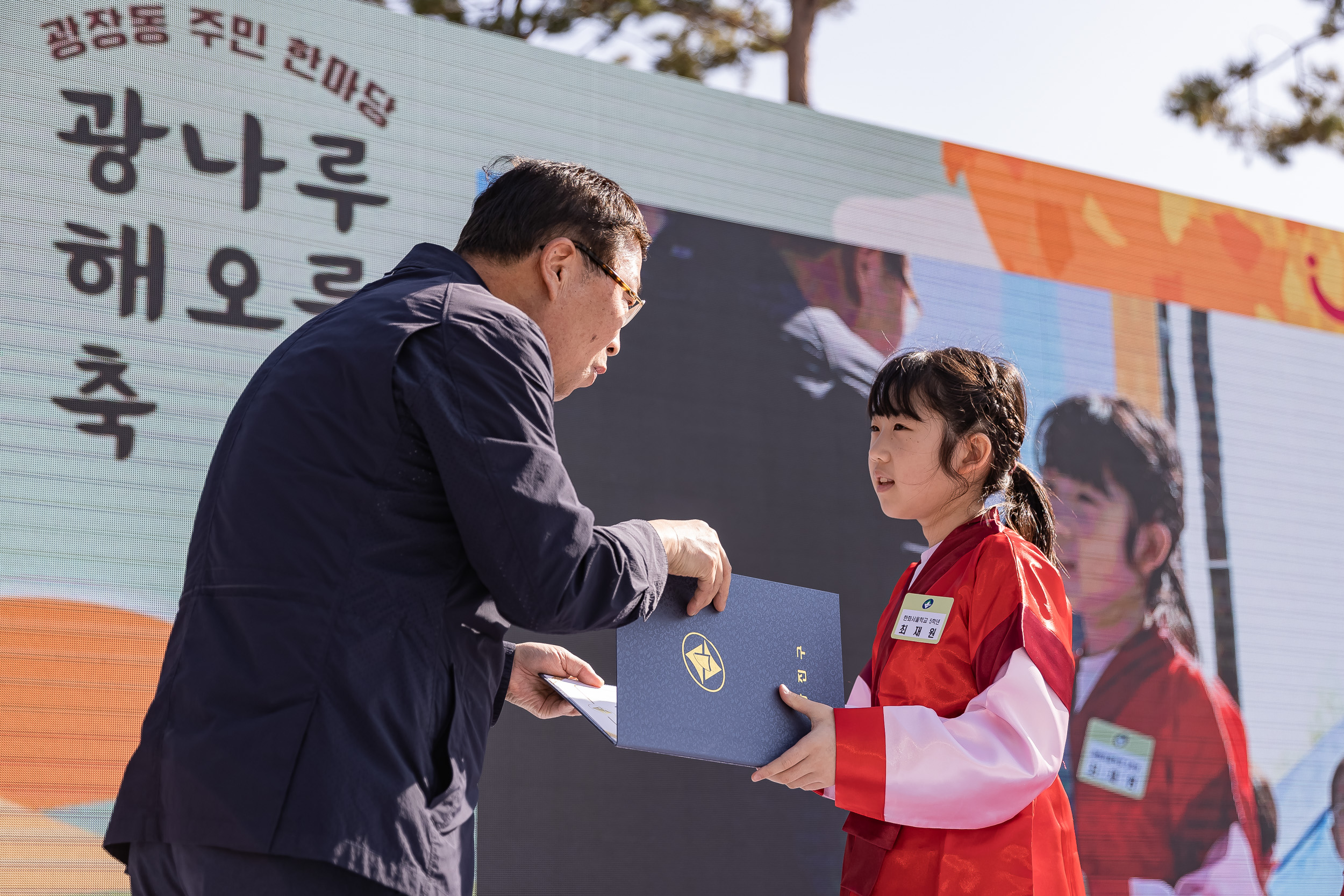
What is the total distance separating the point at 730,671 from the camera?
1.44m

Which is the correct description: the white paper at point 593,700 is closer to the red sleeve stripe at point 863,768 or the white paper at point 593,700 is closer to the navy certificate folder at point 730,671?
the navy certificate folder at point 730,671

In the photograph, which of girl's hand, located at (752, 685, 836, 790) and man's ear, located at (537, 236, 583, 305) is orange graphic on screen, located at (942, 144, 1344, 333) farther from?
girl's hand, located at (752, 685, 836, 790)

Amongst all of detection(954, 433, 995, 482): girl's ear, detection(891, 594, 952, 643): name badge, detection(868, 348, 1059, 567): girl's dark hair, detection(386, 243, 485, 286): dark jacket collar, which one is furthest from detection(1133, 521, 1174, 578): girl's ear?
detection(386, 243, 485, 286): dark jacket collar

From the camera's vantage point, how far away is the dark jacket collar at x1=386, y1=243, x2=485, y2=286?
4.40 feet

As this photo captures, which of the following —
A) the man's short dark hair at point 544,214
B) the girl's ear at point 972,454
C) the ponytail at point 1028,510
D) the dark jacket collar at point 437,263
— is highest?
the man's short dark hair at point 544,214

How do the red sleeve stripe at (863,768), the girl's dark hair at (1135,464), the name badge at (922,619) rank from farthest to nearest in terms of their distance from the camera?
1. the girl's dark hair at (1135,464)
2. the name badge at (922,619)
3. the red sleeve stripe at (863,768)

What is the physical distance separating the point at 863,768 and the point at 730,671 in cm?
21

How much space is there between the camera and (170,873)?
1080 mm

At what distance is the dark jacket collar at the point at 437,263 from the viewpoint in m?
1.34

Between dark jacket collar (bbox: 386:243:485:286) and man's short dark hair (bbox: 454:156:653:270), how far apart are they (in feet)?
0.25

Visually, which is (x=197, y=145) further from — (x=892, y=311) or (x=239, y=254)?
(x=892, y=311)

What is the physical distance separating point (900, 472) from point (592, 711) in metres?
0.65

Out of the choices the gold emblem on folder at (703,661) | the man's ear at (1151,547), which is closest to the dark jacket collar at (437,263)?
the gold emblem on folder at (703,661)

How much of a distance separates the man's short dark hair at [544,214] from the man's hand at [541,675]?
0.57m
